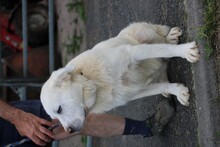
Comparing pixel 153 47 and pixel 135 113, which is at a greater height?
pixel 153 47

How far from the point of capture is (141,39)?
3971 mm

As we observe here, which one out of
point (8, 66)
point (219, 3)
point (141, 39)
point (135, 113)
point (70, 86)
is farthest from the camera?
point (8, 66)

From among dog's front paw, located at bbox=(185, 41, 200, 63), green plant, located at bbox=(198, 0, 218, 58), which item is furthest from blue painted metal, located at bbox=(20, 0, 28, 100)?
green plant, located at bbox=(198, 0, 218, 58)

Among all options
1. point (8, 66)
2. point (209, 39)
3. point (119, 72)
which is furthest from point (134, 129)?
point (8, 66)

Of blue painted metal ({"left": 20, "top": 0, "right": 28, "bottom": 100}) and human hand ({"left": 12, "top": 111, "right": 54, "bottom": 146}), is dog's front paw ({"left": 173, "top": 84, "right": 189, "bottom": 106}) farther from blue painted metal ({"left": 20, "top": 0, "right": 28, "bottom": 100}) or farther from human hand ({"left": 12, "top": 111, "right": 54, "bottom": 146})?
blue painted metal ({"left": 20, "top": 0, "right": 28, "bottom": 100})

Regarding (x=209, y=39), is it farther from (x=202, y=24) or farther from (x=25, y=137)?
(x=25, y=137)

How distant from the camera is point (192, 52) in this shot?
11.0ft

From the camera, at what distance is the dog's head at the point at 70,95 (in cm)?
350

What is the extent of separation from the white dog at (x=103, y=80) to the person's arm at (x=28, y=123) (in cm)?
16

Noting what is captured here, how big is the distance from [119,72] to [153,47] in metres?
0.34

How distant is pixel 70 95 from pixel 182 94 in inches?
35.7

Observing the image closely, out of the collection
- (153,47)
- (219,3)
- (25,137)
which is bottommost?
(25,137)

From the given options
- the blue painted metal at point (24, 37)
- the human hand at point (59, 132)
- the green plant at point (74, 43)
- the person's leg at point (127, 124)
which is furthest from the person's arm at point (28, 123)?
the green plant at point (74, 43)

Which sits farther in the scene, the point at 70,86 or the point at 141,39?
the point at 141,39
